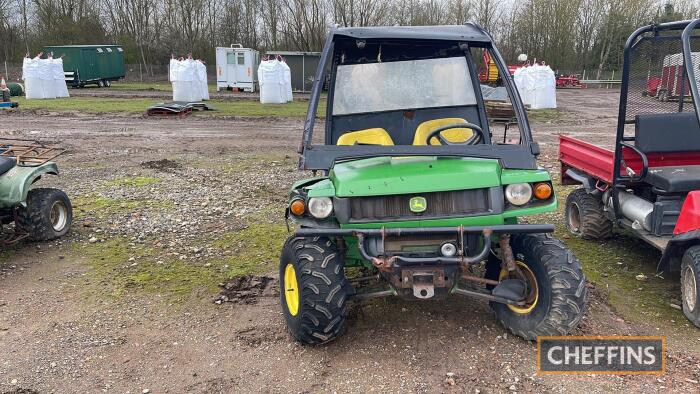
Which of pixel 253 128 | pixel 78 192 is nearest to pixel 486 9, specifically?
pixel 253 128

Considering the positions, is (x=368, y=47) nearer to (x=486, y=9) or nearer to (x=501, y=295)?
(x=501, y=295)

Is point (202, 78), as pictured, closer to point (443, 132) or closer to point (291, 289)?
point (443, 132)

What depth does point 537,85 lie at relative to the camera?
2181cm

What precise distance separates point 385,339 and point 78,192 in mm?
6003

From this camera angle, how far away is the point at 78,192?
318 inches

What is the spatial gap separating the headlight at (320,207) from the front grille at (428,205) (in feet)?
0.46

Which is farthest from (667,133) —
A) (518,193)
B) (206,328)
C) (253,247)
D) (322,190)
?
(206,328)

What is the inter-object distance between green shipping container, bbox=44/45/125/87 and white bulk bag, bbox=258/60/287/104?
15.5m

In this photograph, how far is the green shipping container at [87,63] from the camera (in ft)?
109

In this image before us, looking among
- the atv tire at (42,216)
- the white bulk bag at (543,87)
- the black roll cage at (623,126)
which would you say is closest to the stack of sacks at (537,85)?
the white bulk bag at (543,87)

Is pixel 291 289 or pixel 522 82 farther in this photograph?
pixel 522 82

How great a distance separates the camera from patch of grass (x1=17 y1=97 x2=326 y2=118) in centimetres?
1969

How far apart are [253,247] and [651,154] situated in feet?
12.4

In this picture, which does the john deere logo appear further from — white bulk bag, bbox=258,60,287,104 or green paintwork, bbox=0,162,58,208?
white bulk bag, bbox=258,60,287,104
